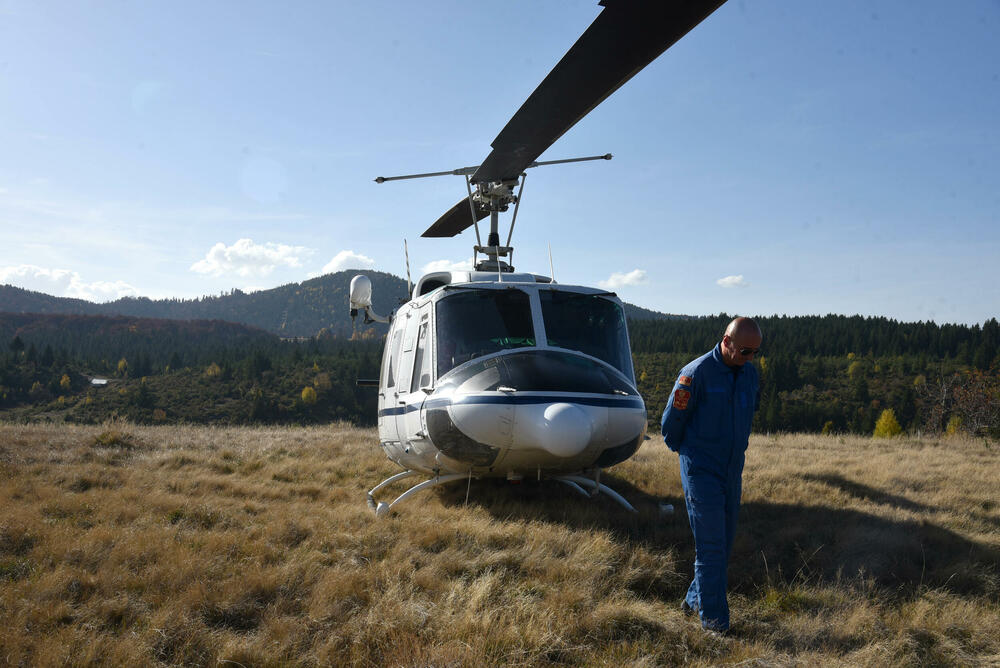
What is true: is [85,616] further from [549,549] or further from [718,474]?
[718,474]

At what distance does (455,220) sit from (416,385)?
3.80 meters

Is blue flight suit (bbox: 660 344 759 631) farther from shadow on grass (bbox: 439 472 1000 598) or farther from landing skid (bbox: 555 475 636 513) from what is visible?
landing skid (bbox: 555 475 636 513)

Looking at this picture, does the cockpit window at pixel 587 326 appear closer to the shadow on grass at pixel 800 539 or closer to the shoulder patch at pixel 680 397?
the shadow on grass at pixel 800 539

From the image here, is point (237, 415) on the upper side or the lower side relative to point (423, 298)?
lower

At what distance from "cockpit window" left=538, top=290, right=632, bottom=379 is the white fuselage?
0.01m

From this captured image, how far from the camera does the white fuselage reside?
5.60 m

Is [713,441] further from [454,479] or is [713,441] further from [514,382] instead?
[454,479]

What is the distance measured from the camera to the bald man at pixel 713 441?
4098 mm

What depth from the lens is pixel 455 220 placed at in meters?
9.90

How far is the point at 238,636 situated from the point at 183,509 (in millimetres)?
3326

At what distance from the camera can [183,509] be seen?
21.1 feet

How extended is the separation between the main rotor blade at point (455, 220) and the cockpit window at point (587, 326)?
2647mm

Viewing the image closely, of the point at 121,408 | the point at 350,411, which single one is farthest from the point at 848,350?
the point at 121,408

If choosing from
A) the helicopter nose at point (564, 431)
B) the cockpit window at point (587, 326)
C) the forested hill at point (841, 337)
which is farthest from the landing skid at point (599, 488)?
the forested hill at point (841, 337)
